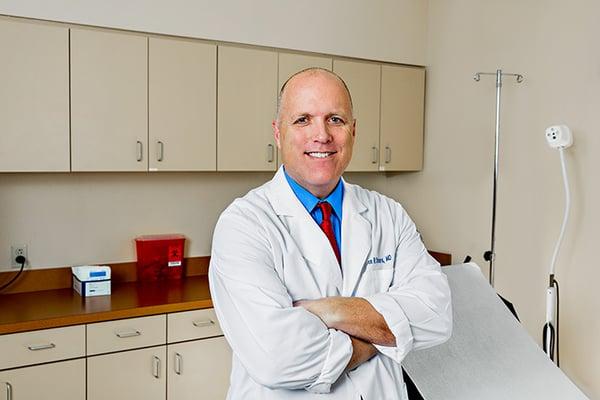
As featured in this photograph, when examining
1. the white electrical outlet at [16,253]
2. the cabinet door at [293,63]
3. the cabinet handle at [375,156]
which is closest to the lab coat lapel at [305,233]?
the cabinet door at [293,63]

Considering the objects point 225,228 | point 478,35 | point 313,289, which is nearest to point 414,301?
point 313,289

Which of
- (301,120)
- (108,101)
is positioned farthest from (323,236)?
(108,101)

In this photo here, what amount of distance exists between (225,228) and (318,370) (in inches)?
16.2

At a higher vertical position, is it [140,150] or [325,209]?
[140,150]

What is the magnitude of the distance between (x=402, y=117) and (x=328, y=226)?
89.5 inches

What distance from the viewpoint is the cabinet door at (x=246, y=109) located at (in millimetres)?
3180

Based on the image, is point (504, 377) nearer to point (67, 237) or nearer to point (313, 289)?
point (313, 289)

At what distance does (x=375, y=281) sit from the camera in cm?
166

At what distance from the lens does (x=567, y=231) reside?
120 inches

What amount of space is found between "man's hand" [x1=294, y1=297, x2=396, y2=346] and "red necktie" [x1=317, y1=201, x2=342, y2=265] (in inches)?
6.1

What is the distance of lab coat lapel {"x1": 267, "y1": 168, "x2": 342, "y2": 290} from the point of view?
157 centimetres

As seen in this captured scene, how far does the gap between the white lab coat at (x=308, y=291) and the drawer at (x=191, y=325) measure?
1.33m

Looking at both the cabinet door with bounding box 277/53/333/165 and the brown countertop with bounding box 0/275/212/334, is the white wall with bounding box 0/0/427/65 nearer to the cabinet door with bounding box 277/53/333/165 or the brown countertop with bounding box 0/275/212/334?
the cabinet door with bounding box 277/53/333/165

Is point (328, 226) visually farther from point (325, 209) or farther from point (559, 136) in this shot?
point (559, 136)
